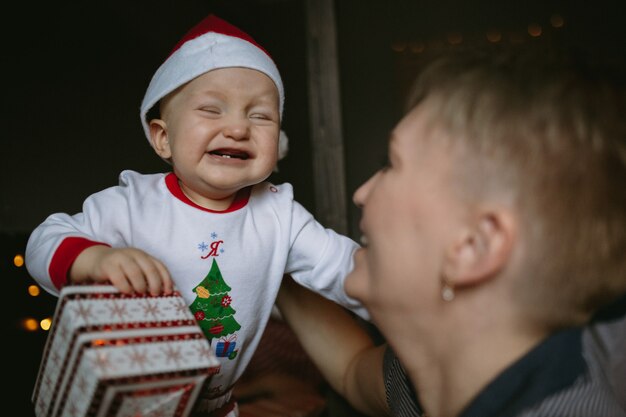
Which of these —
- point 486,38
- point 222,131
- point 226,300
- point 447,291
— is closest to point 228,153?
point 222,131

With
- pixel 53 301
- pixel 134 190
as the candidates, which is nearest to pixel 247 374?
pixel 53 301

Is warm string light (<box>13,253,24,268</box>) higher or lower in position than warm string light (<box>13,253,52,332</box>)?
higher

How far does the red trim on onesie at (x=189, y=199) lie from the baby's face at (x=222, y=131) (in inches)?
0.7

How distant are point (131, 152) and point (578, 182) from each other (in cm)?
132

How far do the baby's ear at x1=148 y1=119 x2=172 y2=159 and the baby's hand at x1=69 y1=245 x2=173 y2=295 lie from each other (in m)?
0.28

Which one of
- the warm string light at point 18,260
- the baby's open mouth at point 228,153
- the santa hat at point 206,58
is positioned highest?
the santa hat at point 206,58

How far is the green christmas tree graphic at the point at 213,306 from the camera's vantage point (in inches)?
38.2

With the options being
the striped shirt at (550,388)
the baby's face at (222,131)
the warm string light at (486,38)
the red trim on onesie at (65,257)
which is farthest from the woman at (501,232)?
the warm string light at (486,38)

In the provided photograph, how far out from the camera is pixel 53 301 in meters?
1.45

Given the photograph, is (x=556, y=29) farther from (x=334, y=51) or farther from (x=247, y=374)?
(x=247, y=374)

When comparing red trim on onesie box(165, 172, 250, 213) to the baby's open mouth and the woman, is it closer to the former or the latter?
the baby's open mouth

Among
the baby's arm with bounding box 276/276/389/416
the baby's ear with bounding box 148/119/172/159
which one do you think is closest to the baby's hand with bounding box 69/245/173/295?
the baby's ear with bounding box 148/119/172/159

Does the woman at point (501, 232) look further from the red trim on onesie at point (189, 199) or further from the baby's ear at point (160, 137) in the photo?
the baby's ear at point (160, 137)

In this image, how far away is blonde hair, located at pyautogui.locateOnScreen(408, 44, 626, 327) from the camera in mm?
685
